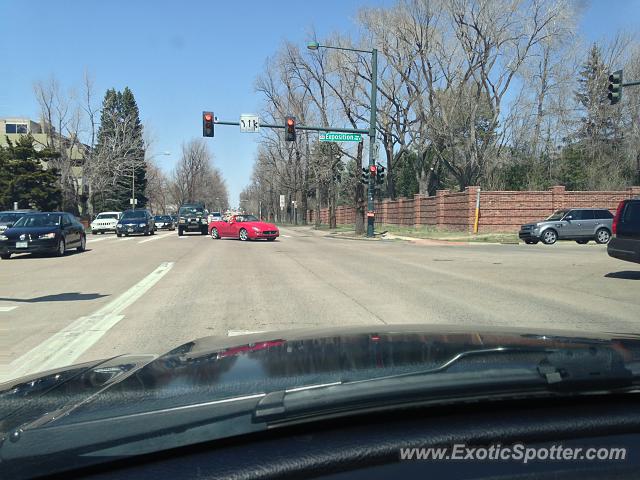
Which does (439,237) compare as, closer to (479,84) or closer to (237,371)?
(479,84)

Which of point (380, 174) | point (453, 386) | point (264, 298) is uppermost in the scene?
point (380, 174)

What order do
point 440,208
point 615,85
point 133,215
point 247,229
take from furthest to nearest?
point 440,208 → point 133,215 → point 247,229 → point 615,85

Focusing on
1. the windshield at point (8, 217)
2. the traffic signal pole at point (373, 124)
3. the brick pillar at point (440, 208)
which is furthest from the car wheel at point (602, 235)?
the windshield at point (8, 217)

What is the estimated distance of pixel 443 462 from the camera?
1.88 m

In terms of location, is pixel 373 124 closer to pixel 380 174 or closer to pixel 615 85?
pixel 380 174

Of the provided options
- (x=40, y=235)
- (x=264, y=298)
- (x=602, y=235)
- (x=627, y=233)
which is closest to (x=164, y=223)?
(x=40, y=235)

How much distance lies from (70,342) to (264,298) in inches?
153

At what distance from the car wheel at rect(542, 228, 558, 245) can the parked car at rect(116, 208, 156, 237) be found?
23056 mm

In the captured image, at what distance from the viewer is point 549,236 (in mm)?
26828

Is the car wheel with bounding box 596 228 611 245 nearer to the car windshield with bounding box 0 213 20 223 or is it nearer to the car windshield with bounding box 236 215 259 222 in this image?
the car windshield with bounding box 236 215 259 222

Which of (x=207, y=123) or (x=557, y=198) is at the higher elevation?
(x=207, y=123)

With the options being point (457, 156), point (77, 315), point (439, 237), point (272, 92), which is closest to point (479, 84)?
point (457, 156)

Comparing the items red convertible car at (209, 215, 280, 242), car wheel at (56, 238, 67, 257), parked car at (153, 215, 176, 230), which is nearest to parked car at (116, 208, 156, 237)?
red convertible car at (209, 215, 280, 242)

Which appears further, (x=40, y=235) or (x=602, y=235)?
(x=602, y=235)
